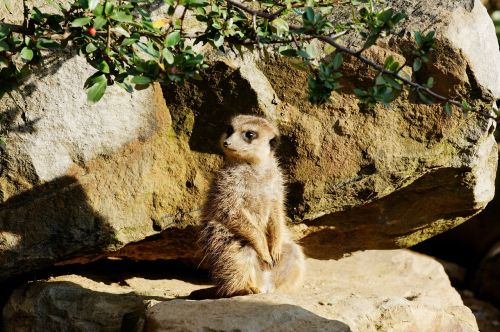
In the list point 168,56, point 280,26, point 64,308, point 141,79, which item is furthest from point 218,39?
point 64,308

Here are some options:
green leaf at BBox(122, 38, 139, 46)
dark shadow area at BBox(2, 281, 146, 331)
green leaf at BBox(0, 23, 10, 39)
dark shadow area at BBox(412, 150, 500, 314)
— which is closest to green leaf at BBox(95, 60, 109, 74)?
green leaf at BBox(122, 38, 139, 46)

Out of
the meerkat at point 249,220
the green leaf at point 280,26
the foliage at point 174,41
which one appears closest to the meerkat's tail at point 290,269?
the meerkat at point 249,220

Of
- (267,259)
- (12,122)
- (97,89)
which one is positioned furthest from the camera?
(267,259)

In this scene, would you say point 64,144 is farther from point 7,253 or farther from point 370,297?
point 370,297

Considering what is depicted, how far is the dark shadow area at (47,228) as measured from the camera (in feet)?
11.3

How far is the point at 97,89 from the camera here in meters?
2.77

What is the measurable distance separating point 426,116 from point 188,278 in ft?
5.18

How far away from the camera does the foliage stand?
8.87 feet

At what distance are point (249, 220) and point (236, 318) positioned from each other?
2.62 feet

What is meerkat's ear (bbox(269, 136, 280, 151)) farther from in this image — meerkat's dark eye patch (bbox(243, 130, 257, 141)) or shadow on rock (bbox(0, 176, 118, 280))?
shadow on rock (bbox(0, 176, 118, 280))

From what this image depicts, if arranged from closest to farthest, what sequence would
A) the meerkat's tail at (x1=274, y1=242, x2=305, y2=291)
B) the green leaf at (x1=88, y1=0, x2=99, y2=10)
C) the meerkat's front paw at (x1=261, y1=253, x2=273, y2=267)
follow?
the green leaf at (x1=88, y1=0, x2=99, y2=10) → the meerkat's front paw at (x1=261, y1=253, x2=273, y2=267) → the meerkat's tail at (x1=274, y1=242, x2=305, y2=291)

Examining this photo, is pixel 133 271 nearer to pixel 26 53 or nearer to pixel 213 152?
pixel 213 152

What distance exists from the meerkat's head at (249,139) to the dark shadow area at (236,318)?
844 mm

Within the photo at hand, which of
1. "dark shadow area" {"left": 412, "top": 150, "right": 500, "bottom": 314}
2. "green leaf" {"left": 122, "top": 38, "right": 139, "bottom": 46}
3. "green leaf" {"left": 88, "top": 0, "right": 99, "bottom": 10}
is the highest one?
"green leaf" {"left": 88, "top": 0, "right": 99, "bottom": 10}
